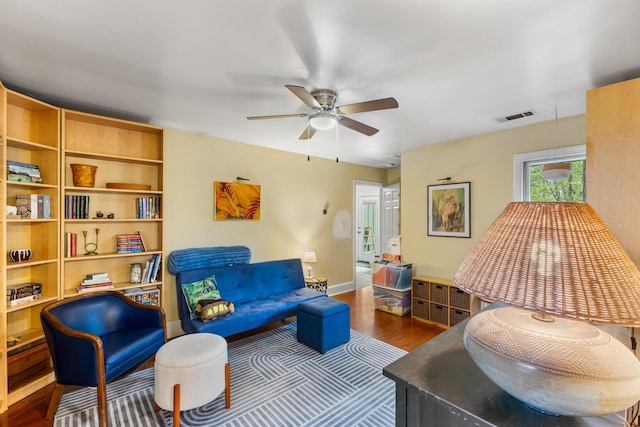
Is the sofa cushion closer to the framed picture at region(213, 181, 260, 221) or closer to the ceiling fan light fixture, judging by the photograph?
the framed picture at region(213, 181, 260, 221)

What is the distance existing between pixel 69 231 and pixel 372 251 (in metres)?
6.84

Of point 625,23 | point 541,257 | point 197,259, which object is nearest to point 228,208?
point 197,259

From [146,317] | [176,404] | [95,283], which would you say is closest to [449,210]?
[176,404]

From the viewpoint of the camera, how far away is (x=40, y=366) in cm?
245

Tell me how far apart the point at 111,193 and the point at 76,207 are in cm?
37

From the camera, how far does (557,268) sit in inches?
26.6

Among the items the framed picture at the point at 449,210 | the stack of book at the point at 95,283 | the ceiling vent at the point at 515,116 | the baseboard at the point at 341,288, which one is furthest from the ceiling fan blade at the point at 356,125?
the baseboard at the point at 341,288

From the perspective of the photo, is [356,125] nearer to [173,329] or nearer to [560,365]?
[560,365]

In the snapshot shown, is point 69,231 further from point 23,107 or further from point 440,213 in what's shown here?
point 440,213

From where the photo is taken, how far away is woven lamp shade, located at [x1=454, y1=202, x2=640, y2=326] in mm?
622

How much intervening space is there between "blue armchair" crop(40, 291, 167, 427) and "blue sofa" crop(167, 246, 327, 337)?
48cm

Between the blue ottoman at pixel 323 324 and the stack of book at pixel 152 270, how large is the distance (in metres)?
1.68

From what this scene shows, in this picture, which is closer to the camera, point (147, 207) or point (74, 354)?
point (74, 354)

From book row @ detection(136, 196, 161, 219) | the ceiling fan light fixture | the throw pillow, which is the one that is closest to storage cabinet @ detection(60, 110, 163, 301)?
book row @ detection(136, 196, 161, 219)
